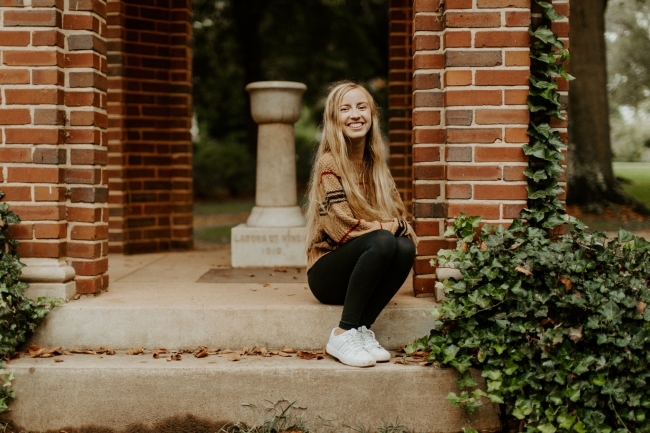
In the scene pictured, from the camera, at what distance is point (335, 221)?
3.28 meters

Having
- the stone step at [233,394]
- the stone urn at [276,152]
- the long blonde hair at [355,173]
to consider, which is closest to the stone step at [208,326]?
the stone step at [233,394]

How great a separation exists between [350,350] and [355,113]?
47.7 inches

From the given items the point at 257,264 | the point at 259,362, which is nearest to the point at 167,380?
the point at 259,362

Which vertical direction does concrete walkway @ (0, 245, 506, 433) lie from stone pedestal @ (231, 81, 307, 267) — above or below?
below

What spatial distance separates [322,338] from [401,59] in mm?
3417

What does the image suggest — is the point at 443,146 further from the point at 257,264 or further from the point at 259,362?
the point at 257,264

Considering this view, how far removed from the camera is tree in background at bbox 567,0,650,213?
797cm

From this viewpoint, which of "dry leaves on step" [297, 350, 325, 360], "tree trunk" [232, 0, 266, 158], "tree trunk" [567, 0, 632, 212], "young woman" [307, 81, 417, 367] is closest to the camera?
"young woman" [307, 81, 417, 367]

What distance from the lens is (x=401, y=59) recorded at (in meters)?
6.04

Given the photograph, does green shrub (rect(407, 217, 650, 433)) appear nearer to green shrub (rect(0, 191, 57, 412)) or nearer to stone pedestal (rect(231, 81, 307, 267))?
green shrub (rect(0, 191, 57, 412))

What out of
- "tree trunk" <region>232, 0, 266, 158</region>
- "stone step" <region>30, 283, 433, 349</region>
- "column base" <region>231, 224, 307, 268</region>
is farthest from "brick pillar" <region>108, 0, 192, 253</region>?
"tree trunk" <region>232, 0, 266, 158</region>

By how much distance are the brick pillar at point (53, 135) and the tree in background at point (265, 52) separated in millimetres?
12074

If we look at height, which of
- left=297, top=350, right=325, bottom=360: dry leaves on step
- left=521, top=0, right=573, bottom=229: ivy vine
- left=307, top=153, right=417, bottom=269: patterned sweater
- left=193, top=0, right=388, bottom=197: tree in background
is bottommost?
left=297, top=350, right=325, bottom=360: dry leaves on step

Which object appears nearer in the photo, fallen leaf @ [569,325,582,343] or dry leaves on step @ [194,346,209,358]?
fallen leaf @ [569,325,582,343]
